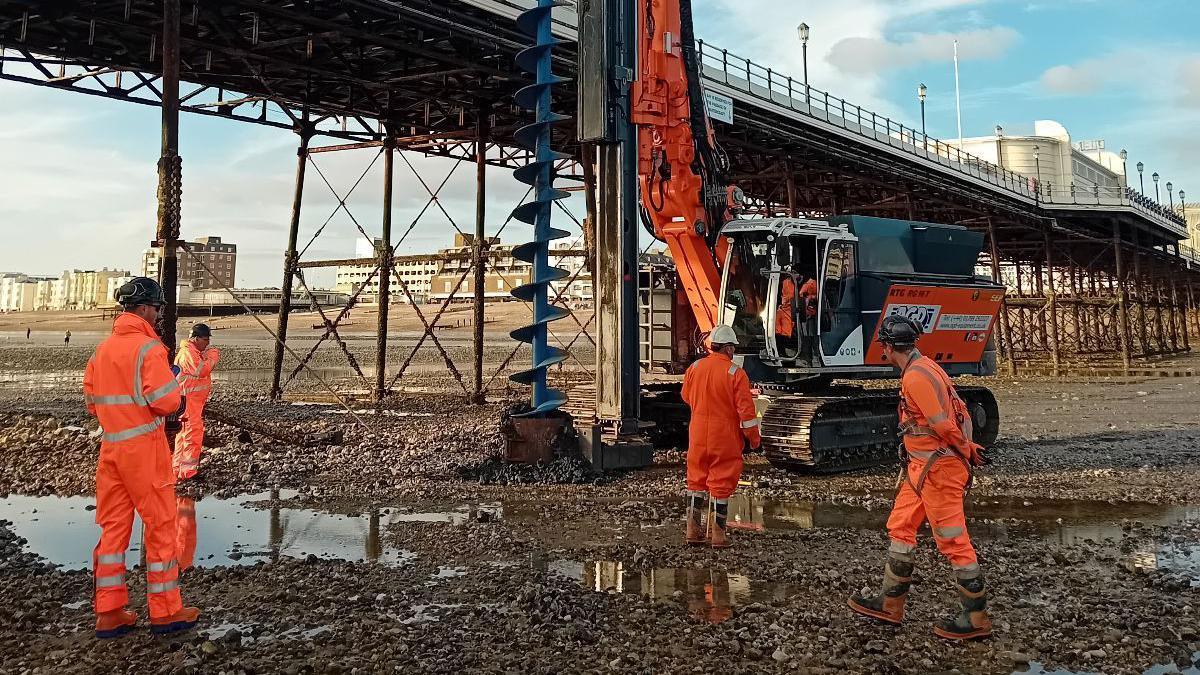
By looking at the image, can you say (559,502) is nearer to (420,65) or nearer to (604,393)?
(604,393)

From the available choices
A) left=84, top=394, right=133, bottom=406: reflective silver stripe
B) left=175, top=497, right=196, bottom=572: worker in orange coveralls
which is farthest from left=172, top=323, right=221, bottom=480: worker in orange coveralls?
left=84, top=394, right=133, bottom=406: reflective silver stripe

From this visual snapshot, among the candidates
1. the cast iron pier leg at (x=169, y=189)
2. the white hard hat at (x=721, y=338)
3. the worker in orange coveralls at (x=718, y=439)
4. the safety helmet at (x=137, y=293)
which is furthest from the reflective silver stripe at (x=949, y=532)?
the cast iron pier leg at (x=169, y=189)

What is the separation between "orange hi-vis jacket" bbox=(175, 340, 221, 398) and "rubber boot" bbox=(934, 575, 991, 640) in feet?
24.8

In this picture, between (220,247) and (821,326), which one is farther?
(220,247)

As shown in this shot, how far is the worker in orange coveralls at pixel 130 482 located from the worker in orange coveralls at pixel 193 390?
4.31 meters

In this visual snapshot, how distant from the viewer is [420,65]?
1390 cm

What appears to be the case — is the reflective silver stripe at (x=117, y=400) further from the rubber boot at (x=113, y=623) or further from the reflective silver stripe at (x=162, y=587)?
the rubber boot at (x=113, y=623)

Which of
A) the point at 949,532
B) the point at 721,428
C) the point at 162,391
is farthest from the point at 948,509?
the point at 162,391

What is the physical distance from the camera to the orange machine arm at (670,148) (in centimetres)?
931

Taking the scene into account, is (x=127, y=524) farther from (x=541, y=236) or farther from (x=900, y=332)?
(x=541, y=236)

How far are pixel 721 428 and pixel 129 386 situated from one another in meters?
4.13

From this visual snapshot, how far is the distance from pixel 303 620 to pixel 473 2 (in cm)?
988

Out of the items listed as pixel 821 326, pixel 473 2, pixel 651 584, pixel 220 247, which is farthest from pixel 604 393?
pixel 220 247

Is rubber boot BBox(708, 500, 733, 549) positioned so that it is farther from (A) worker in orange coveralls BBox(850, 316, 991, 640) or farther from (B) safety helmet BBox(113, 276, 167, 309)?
(B) safety helmet BBox(113, 276, 167, 309)
